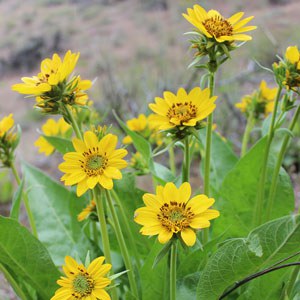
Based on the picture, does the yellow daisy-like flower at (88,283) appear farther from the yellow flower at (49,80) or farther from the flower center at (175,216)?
the yellow flower at (49,80)

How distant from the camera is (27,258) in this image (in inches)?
35.8

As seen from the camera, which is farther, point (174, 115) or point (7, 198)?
point (7, 198)

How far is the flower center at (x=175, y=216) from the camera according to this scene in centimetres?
69

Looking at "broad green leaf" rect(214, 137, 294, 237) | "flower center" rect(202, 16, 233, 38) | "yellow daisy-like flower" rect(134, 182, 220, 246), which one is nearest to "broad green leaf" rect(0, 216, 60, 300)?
"yellow daisy-like flower" rect(134, 182, 220, 246)

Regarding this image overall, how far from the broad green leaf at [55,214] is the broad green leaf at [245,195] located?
0.32 metres

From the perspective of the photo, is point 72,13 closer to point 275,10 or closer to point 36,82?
point 275,10

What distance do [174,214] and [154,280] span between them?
9.6 inches

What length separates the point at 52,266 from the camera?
3.04 feet

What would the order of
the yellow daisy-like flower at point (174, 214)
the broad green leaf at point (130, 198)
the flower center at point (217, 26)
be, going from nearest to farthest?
the yellow daisy-like flower at point (174, 214) < the flower center at point (217, 26) < the broad green leaf at point (130, 198)

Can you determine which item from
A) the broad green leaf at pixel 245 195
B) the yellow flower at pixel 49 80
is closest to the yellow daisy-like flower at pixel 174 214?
the yellow flower at pixel 49 80

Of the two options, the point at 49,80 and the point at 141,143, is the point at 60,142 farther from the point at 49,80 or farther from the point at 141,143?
the point at 49,80

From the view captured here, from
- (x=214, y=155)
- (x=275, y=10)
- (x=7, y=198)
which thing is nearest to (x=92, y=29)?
(x=275, y=10)

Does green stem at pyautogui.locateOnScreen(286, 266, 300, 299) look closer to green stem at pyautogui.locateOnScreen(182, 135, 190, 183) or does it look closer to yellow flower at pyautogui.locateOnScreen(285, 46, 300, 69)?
green stem at pyautogui.locateOnScreen(182, 135, 190, 183)

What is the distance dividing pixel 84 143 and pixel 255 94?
21.1 inches
